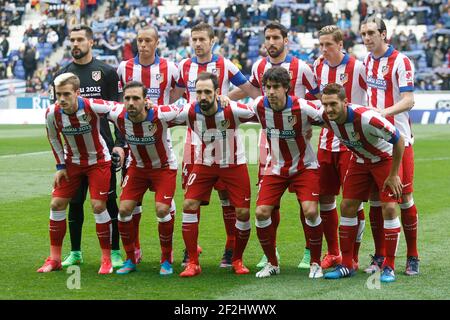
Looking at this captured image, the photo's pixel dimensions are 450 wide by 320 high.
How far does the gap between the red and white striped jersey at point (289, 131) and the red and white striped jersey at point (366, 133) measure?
21cm

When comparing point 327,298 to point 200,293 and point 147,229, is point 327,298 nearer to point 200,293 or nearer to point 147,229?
point 200,293

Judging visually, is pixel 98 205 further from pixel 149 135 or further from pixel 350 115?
pixel 350 115

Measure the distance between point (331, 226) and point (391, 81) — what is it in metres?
1.48

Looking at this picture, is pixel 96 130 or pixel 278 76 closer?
pixel 278 76

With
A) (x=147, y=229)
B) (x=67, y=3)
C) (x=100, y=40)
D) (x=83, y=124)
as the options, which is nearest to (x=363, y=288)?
(x=83, y=124)

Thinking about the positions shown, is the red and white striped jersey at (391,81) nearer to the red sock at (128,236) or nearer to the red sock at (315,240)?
the red sock at (315,240)

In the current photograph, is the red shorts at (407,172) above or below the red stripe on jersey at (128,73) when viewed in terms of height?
below

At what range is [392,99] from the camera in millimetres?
8289

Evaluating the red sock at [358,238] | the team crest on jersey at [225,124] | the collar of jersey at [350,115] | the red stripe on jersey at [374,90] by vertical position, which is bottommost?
the red sock at [358,238]

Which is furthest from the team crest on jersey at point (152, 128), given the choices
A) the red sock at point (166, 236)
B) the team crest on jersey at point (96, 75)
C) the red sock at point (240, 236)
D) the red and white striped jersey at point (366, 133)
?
the red and white striped jersey at point (366, 133)

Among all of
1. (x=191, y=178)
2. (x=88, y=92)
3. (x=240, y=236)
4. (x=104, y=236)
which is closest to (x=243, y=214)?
(x=240, y=236)

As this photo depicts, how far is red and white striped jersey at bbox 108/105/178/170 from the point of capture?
816 cm

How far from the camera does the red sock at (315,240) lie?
8.02 m

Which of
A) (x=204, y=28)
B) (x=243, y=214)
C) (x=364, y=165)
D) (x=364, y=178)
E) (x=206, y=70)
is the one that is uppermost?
(x=204, y=28)
